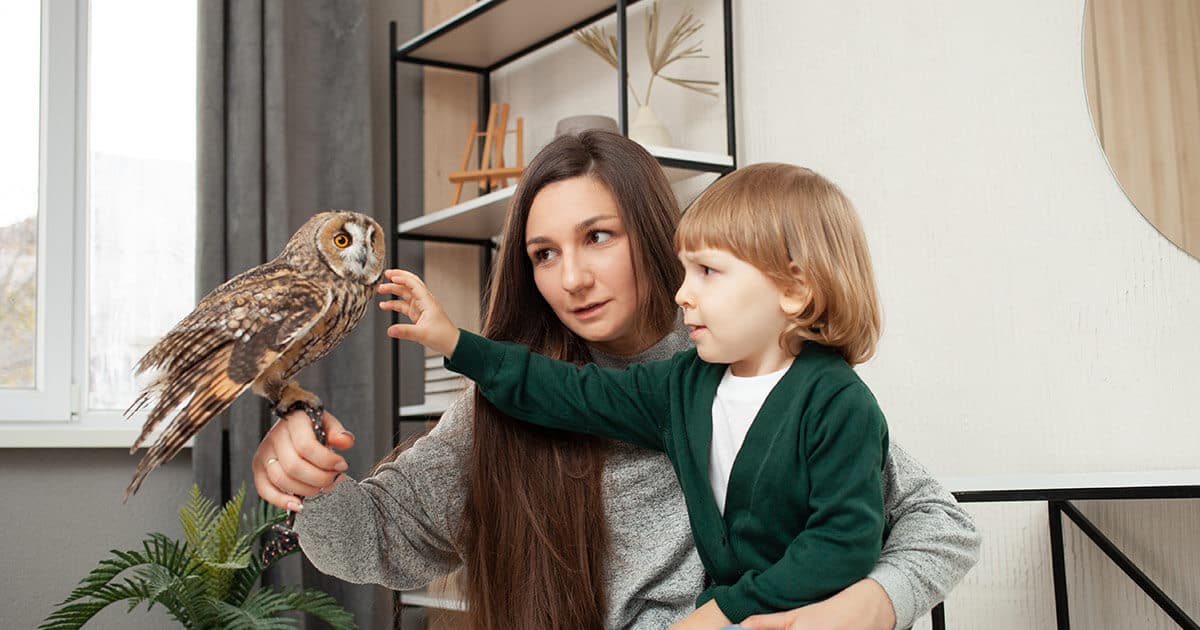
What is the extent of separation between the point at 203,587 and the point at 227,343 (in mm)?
1615

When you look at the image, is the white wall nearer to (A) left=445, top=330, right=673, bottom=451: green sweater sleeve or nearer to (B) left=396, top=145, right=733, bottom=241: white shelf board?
(B) left=396, top=145, right=733, bottom=241: white shelf board

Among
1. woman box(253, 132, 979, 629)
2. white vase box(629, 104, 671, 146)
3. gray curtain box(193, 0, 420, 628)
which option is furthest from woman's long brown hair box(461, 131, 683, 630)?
gray curtain box(193, 0, 420, 628)

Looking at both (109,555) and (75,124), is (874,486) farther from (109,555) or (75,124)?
(75,124)

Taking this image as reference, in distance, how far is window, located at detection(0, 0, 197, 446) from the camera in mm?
2533

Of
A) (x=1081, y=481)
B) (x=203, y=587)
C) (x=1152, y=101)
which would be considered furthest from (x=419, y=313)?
(x=203, y=587)

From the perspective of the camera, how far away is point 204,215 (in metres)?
2.60

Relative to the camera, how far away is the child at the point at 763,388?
0.96 m

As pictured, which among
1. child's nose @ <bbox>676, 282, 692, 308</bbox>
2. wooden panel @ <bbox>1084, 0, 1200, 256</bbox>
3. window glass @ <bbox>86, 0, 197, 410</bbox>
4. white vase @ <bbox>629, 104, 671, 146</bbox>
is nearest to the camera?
child's nose @ <bbox>676, 282, 692, 308</bbox>

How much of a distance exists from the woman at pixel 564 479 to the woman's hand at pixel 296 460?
0.18m

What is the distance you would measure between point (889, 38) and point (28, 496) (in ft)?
7.03

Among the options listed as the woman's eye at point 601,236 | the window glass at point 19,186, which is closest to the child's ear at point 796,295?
the woman's eye at point 601,236

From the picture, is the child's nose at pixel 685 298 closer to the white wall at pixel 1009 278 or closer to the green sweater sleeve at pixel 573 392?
the green sweater sleeve at pixel 573 392

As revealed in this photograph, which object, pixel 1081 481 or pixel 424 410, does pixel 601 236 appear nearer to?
pixel 1081 481

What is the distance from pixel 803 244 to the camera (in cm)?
103
